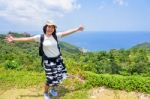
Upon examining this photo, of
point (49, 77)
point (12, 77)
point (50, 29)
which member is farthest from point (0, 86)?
point (50, 29)

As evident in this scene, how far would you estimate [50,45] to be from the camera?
19.8 ft

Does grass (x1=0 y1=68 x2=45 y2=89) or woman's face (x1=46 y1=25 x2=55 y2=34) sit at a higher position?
woman's face (x1=46 y1=25 x2=55 y2=34)

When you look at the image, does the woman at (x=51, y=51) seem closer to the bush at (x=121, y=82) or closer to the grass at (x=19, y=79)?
the bush at (x=121, y=82)

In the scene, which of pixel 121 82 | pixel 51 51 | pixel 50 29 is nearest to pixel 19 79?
pixel 51 51

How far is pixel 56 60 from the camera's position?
6234 mm

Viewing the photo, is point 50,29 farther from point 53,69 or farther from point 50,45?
point 53,69

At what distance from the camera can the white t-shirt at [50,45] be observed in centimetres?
601

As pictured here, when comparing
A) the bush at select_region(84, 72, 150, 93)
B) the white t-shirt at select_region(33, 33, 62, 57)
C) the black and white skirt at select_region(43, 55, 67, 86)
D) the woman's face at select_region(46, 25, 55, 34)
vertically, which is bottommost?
the bush at select_region(84, 72, 150, 93)

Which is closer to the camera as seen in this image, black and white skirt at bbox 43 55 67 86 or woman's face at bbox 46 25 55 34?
woman's face at bbox 46 25 55 34

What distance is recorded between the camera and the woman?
5.94m

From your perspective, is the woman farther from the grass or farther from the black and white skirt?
the grass

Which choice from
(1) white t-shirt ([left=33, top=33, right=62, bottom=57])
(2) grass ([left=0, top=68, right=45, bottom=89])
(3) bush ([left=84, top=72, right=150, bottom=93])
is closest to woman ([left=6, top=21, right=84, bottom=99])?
(1) white t-shirt ([left=33, top=33, right=62, bottom=57])

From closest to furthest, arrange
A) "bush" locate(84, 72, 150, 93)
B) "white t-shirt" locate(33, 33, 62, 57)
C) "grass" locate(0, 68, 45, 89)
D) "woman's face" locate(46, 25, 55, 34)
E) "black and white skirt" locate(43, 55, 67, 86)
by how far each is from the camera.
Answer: "woman's face" locate(46, 25, 55, 34) < "white t-shirt" locate(33, 33, 62, 57) < "black and white skirt" locate(43, 55, 67, 86) < "bush" locate(84, 72, 150, 93) < "grass" locate(0, 68, 45, 89)

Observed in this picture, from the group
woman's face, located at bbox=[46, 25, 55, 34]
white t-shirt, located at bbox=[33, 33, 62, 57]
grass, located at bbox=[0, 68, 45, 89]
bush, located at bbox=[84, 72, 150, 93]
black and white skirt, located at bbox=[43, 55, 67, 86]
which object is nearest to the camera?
woman's face, located at bbox=[46, 25, 55, 34]
